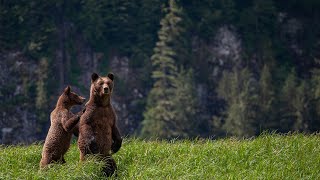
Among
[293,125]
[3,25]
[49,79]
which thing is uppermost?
[3,25]

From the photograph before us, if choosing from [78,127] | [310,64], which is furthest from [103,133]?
[310,64]

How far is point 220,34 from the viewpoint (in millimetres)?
82312

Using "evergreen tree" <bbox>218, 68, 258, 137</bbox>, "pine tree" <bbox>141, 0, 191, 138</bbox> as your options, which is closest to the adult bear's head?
"evergreen tree" <bbox>218, 68, 258, 137</bbox>

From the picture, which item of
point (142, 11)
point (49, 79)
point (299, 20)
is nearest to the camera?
point (49, 79)

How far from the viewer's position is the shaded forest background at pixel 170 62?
71062mm

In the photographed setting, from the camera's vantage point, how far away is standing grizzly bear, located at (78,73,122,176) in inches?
444

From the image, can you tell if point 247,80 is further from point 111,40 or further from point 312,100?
point 111,40

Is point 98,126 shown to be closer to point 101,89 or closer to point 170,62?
point 101,89

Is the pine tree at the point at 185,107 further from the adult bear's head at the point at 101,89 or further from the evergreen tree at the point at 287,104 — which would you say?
the adult bear's head at the point at 101,89

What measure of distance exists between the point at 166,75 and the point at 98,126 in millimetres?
63754

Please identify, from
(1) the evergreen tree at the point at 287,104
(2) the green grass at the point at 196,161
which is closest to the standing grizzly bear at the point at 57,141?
(2) the green grass at the point at 196,161

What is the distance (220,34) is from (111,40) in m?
12.1

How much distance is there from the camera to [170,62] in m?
77.4

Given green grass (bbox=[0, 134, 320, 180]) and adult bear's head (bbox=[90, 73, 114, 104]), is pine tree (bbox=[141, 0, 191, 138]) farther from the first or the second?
adult bear's head (bbox=[90, 73, 114, 104])
